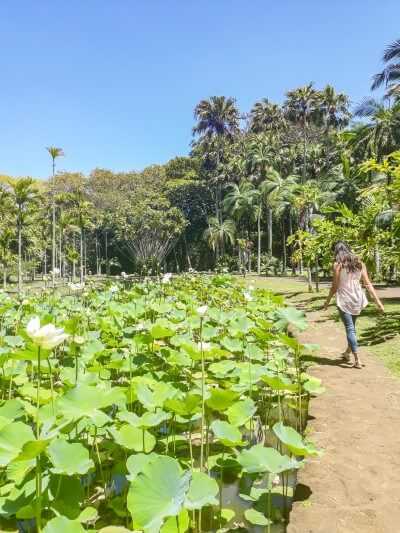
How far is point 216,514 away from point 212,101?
1553 inches

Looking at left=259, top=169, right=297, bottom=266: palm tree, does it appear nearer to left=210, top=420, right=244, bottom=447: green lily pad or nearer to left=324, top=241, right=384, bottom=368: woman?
left=324, top=241, right=384, bottom=368: woman

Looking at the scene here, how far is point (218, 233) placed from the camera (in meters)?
38.4

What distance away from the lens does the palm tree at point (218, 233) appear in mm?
38312

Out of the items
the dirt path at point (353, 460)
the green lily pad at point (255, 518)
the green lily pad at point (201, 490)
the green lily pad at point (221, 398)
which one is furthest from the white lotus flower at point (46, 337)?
the dirt path at point (353, 460)

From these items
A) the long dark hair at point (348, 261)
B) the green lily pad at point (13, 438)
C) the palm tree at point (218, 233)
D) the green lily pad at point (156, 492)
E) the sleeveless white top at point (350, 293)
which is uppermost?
the palm tree at point (218, 233)

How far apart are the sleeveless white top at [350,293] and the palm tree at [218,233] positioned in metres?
31.8

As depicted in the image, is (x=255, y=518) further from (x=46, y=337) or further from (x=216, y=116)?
(x=216, y=116)

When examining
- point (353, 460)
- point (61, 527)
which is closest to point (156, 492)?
point (61, 527)

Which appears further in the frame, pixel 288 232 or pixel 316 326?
pixel 288 232

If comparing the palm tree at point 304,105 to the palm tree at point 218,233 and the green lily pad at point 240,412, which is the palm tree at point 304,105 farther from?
the green lily pad at point 240,412

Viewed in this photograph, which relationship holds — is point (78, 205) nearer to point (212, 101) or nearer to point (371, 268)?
point (212, 101)

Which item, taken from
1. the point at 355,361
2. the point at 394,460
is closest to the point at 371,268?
the point at 355,361

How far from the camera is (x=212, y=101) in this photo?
1549 inches

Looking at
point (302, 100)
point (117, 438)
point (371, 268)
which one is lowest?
point (117, 438)
